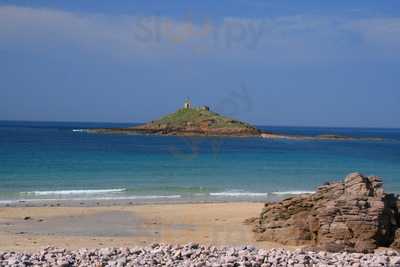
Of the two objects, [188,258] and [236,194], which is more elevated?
[236,194]

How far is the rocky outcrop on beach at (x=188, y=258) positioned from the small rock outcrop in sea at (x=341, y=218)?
11.1ft

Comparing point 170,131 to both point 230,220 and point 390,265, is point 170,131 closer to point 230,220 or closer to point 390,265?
point 230,220

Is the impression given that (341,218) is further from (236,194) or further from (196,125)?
(196,125)

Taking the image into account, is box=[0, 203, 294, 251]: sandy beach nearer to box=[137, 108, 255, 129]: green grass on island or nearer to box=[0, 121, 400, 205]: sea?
box=[0, 121, 400, 205]: sea

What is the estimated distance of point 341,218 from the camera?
692 inches

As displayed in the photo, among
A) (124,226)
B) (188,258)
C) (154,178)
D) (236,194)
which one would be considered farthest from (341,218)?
(154,178)

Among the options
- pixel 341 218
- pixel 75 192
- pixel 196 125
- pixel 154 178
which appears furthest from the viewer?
pixel 196 125

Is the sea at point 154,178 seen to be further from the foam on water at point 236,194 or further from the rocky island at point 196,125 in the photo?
the rocky island at point 196,125

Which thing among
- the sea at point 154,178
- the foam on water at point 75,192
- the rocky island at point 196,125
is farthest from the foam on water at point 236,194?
the rocky island at point 196,125

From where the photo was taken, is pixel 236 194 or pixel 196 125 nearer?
pixel 236 194

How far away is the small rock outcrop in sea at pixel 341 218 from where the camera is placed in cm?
1734

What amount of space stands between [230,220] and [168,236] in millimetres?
4095

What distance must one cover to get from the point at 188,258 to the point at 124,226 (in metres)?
10.1

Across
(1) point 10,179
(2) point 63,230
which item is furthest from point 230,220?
(1) point 10,179
